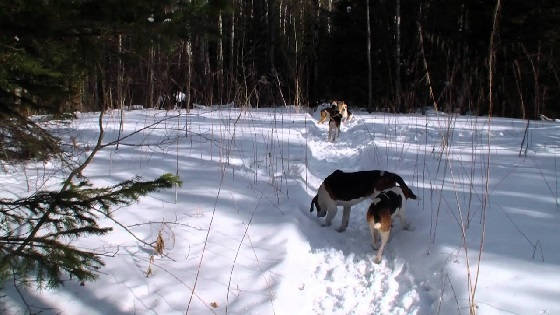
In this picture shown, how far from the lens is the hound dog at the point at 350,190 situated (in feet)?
12.4

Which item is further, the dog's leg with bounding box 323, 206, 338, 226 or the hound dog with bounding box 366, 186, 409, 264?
the dog's leg with bounding box 323, 206, 338, 226

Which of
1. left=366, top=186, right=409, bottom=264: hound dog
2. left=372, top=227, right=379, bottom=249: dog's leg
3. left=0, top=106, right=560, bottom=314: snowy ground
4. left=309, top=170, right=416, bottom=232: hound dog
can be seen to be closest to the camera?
left=0, top=106, right=560, bottom=314: snowy ground

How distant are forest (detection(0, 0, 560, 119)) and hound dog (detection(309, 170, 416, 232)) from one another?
1004mm

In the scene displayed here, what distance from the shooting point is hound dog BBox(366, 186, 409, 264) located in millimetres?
3123

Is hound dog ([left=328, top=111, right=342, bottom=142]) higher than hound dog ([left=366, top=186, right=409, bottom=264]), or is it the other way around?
hound dog ([left=328, top=111, right=342, bottom=142])

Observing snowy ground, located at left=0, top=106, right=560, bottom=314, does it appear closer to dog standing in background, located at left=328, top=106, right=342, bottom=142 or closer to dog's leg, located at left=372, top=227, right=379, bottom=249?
dog's leg, located at left=372, top=227, right=379, bottom=249

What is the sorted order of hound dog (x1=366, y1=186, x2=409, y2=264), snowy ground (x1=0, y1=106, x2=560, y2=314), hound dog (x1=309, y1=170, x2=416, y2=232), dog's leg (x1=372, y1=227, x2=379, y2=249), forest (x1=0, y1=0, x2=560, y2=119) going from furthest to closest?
hound dog (x1=309, y1=170, x2=416, y2=232) < dog's leg (x1=372, y1=227, x2=379, y2=249) < hound dog (x1=366, y1=186, x2=409, y2=264) < snowy ground (x1=0, y1=106, x2=560, y2=314) < forest (x1=0, y1=0, x2=560, y2=119)

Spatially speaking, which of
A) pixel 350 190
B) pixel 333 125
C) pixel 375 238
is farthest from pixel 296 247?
pixel 333 125

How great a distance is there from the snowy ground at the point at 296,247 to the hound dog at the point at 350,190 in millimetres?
196

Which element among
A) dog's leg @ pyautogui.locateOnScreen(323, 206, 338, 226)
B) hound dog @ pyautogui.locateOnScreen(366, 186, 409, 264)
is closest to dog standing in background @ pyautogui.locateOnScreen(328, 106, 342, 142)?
dog's leg @ pyautogui.locateOnScreen(323, 206, 338, 226)

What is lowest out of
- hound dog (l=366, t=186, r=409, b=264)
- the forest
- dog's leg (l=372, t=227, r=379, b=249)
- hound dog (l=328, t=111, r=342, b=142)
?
dog's leg (l=372, t=227, r=379, b=249)

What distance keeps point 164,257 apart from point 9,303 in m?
0.93

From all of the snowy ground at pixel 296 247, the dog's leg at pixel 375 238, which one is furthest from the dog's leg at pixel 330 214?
the dog's leg at pixel 375 238

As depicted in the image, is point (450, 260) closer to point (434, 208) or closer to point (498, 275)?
point (498, 275)
